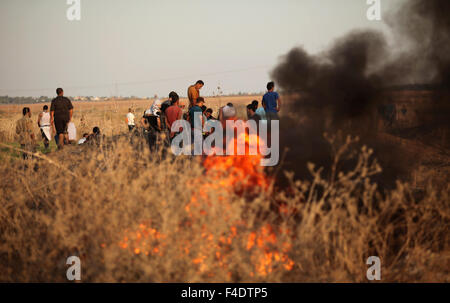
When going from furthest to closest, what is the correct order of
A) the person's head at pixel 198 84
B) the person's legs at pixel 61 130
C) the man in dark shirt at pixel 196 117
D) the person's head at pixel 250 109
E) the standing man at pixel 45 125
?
1. the standing man at pixel 45 125
2. the person's head at pixel 250 109
3. the person's legs at pixel 61 130
4. the person's head at pixel 198 84
5. the man in dark shirt at pixel 196 117

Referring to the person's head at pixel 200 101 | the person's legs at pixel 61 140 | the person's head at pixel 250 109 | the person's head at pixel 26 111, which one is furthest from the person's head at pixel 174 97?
the person's head at pixel 26 111

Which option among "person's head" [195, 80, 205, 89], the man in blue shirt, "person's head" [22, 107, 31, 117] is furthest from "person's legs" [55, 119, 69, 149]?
the man in blue shirt

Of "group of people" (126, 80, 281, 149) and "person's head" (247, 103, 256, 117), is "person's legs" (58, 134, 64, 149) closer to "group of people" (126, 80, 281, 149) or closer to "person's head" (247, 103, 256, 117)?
"group of people" (126, 80, 281, 149)

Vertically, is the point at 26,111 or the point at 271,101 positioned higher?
the point at 271,101

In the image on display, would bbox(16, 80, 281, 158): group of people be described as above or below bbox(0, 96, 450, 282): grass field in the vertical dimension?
above

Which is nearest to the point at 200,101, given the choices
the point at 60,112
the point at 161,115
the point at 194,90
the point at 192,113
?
the point at 192,113

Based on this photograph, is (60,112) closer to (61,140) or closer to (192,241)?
(61,140)

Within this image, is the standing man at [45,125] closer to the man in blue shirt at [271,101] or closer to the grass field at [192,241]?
the grass field at [192,241]

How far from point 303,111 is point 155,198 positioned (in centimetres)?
631

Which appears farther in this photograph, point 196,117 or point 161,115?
point 161,115

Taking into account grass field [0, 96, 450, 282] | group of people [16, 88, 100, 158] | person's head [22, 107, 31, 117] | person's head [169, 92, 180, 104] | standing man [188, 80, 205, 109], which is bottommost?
grass field [0, 96, 450, 282]

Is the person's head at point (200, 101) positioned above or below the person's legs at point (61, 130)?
above
